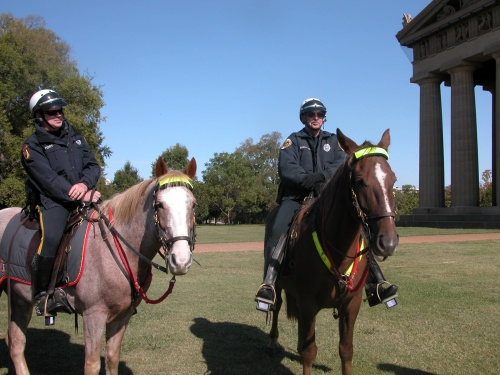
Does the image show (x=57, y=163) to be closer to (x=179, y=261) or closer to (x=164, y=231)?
(x=164, y=231)

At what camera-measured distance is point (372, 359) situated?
260 inches

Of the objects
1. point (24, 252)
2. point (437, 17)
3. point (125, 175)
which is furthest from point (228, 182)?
point (24, 252)

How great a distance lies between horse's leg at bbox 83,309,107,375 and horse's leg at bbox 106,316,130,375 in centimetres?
A: 45

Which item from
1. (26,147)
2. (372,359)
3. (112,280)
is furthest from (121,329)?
(372,359)

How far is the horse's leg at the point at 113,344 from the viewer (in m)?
4.95

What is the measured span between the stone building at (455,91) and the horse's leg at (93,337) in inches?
1247

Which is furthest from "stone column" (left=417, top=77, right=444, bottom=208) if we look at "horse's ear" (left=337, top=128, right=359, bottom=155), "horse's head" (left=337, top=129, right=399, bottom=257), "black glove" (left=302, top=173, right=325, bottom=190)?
"horse's head" (left=337, top=129, right=399, bottom=257)

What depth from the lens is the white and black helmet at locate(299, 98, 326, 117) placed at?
6.34 metres

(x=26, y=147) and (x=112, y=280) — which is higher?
(x=26, y=147)

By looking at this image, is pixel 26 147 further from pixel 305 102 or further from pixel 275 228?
pixel 305 102

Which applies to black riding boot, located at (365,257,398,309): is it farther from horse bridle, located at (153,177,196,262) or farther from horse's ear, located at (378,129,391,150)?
horse bridle, located at (153,177,196,262)

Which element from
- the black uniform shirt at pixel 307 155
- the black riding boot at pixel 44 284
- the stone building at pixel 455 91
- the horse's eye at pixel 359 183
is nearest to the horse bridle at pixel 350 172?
the horse's eye at pixel 359 183

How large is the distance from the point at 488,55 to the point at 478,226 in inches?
507

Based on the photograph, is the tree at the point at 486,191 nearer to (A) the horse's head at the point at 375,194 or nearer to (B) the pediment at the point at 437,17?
(B) the pediment at the point at 437,17
